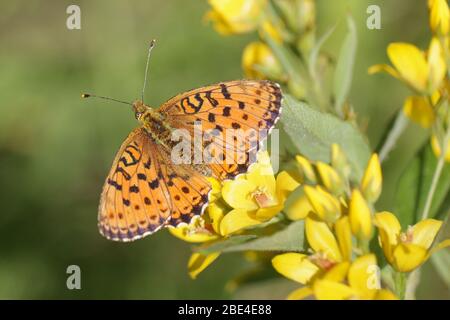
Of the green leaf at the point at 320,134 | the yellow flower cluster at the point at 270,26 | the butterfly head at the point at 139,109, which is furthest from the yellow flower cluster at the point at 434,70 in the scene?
the butterfly head at the point at 139,109

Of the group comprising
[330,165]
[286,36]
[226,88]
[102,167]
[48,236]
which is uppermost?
[286,36]

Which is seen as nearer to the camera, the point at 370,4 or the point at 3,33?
the point at 370,4

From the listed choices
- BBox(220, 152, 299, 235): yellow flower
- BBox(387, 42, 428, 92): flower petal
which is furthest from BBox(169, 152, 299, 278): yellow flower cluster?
BBox(387, 42, 428, 92): flower petal

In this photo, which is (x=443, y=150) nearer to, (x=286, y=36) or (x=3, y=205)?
(x=286, y=36)

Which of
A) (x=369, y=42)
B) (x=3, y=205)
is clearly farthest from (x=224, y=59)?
(x=3, y=205)

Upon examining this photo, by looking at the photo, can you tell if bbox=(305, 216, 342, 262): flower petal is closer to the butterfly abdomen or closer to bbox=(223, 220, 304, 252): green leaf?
bbox=(223, 220, 304, 252): green leaf
